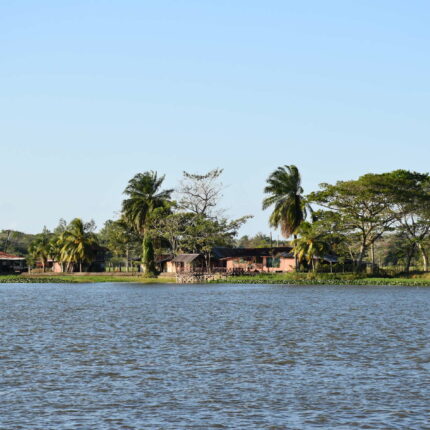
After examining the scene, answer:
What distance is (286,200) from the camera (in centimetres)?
10325

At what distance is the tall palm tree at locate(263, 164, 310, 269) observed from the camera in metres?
102

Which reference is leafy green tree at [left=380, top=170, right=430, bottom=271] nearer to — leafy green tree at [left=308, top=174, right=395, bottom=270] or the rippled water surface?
leafy green tree at [left=308, top=174, right=395, bottom=270]

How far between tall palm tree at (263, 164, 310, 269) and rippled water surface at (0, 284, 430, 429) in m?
53.5

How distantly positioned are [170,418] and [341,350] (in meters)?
13.8

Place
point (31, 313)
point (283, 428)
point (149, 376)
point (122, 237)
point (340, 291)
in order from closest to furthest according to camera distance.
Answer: point (283, 428)
point (149, 376)
point (31, 313)
point (340, 291)
point (122, 237)

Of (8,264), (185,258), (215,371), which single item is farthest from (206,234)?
(215,371)

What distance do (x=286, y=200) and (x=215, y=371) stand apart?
7900cm

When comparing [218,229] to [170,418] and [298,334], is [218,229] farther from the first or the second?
[170,418]

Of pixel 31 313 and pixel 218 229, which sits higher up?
pixel 218 229

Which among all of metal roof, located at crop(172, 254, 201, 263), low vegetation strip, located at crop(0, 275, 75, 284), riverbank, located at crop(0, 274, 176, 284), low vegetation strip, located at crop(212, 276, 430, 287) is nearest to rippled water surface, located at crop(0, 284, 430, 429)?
low vegetation strip, located at crop(212, 276, 430, 287)

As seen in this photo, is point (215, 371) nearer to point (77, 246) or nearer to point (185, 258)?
point (185, 258)

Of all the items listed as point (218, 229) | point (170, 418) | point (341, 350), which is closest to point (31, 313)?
point (341, 350)

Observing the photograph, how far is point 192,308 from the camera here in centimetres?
5619

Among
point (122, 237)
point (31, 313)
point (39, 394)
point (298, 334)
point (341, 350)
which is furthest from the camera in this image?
point (122, 237)
